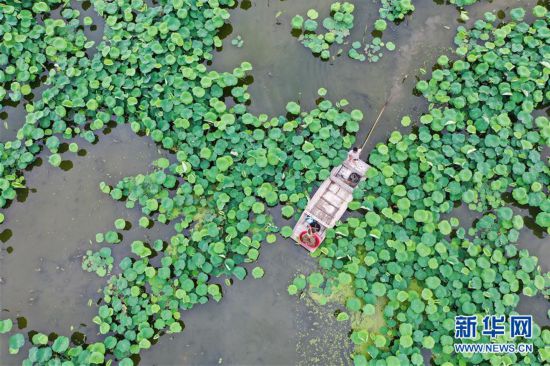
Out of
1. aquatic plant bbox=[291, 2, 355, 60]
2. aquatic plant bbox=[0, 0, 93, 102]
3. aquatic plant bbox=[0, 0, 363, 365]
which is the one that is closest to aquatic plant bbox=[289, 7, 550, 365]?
aquatic plant bbox=[0, 0, 363, 365]

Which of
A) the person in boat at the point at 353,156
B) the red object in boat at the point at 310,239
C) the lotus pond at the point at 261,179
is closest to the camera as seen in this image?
the lotus pond at the point at 261,179

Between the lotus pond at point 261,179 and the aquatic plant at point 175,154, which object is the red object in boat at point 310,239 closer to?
the lotus pond at point 261,179

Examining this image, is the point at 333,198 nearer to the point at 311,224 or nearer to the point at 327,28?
the point at 311,224

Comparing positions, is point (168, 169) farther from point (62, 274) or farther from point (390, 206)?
point (390, 206)

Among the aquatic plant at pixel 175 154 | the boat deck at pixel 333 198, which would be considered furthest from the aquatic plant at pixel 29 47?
the boat deck at pixel 333 198

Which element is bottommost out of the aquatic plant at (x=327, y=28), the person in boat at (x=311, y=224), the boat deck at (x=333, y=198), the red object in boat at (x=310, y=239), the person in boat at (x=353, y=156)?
the red object in boat at (x=310, y=239)
